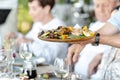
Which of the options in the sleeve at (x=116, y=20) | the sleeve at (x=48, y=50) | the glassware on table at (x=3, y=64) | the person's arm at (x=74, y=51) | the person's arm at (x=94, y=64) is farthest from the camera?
the sleeve at (x=48, y=50)

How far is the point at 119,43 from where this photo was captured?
70.2 inches

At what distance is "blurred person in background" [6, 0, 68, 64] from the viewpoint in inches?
113

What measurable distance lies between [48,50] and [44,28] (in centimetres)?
34

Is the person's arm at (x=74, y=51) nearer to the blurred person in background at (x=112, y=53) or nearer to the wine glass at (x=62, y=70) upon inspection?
the blurred person in background at (x=112, y=53)

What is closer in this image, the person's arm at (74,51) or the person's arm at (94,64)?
the person's arm at (74,51)

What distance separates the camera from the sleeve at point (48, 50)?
9.34 ft

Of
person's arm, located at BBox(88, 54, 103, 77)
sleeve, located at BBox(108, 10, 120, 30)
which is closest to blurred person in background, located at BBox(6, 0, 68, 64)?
person's arm, located at BBox(88, 54, 103, 77)

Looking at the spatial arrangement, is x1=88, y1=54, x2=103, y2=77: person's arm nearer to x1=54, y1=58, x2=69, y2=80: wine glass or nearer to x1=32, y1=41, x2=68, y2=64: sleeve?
x1=32, y1=41, x2=68, y2=64: sleeve

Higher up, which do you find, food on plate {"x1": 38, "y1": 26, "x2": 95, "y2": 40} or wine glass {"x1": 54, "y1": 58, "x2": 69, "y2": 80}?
food on plate {"x1": 38, "y1": 26, "x2": 95, "y2": 40}

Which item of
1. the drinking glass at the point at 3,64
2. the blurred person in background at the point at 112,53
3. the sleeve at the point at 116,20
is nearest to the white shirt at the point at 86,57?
the blurred person in background at the point at 112,53

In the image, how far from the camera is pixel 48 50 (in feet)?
9.46

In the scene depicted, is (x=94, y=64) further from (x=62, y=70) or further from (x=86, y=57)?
(x=62, y=70)

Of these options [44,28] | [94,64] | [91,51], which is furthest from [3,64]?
[44,28]

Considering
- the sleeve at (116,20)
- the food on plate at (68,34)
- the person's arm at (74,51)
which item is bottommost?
the person's arm at (74,51)
